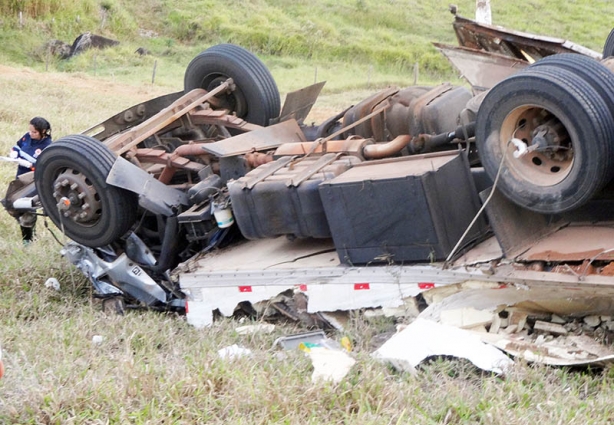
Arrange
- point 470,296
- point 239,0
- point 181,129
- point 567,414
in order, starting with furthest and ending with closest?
1. point 239,0
2. point 181,129
3. point 470,296
4. point 567,414

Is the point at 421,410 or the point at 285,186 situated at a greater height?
the point at 285,186

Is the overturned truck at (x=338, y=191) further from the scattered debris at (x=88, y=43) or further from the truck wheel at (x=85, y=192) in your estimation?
the scattered debris at (x=88, y=43)

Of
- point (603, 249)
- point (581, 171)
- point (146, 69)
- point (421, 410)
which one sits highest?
point (581, 171)

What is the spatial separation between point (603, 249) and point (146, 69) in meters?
21.9

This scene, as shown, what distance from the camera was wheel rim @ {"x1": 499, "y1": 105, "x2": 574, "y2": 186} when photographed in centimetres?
428

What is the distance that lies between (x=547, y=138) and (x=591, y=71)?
0.38 metres

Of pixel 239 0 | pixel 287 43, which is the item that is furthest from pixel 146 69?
pixel 239 0

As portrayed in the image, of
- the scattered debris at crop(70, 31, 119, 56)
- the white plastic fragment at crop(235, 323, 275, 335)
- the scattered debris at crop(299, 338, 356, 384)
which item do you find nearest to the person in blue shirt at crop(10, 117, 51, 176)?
the white plastic fragment at crop(235, 323, 275, 335)

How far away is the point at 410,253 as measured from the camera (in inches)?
A: 193

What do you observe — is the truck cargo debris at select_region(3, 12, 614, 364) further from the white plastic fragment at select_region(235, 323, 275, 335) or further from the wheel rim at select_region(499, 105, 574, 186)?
the white plastic fragment at select_region(235, 323, 275, 335)

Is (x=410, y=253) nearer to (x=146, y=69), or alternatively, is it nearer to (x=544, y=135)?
(x=544, y=135)

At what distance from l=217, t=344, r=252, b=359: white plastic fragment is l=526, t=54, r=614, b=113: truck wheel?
6.66 ft

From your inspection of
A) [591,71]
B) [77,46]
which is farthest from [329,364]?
[77,46]

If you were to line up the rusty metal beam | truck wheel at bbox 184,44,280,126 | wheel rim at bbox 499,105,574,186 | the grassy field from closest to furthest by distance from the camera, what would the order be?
the grassy field
wheel rim at bbox 499,105,574,186
the rusty metal beam
truck wheel at bbox 184,44,280,126
